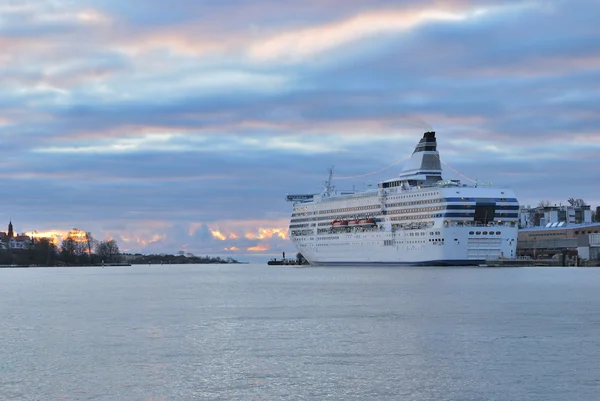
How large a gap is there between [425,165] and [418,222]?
53.0 ft

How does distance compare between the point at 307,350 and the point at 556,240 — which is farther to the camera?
the point at 556,240

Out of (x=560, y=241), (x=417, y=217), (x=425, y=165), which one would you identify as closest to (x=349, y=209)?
(x=425, y=165)

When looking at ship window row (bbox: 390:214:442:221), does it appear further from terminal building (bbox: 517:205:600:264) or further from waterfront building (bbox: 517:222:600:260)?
waterfront building (bbox: 517:222:600:260)

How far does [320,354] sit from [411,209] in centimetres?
9597

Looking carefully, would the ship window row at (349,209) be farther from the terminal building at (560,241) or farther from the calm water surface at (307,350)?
the calm water surface at (307,350)

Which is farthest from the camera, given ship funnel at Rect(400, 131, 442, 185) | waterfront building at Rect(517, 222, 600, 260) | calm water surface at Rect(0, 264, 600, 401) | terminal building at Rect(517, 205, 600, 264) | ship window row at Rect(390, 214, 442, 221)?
waterfront building at Rect(517, 222, 600, 260)

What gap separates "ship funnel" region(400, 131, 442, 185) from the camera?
136 metres

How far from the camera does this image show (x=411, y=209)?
127 meters

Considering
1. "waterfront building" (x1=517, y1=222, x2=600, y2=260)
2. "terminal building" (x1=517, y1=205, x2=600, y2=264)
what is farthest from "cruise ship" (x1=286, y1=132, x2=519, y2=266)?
"waterfront building" (x1=517, y1=222, x2=600, y2=260)

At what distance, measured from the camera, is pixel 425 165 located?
453ft

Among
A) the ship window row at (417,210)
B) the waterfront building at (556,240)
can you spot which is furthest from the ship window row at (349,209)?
the waterfront building at (556,240)

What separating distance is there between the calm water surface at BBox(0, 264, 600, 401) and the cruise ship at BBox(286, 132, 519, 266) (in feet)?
199

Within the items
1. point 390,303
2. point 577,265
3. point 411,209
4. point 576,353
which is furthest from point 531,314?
point 577,265

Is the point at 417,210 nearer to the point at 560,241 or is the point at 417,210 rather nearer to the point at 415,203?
the point at 415,203
